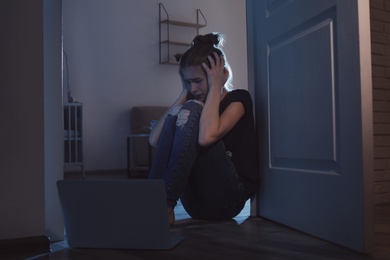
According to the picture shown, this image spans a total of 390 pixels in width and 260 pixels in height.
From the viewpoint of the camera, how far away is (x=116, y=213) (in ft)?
4.24

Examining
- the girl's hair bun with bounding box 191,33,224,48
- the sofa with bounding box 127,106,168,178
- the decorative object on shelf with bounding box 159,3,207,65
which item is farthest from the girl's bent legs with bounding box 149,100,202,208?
the decorative object on shelf with bounding box 159,3,207,65

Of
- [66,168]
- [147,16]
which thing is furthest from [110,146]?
[147,16]

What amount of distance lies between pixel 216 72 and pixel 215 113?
190mm

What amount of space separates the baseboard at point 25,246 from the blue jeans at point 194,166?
447 mm

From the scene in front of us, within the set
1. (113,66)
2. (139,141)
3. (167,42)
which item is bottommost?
(139,141)

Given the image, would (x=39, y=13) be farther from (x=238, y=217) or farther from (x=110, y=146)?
(x=110, y=146)

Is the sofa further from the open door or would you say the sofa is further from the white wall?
the open door

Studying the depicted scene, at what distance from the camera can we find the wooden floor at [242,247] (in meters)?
1.24

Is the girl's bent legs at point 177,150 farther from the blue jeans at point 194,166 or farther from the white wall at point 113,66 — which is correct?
the white wall at point 113,66

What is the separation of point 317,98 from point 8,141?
95cm

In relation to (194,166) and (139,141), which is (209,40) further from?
(139,141)

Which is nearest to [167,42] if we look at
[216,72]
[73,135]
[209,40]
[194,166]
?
[73,135]

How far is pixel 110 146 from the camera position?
5.34 meters

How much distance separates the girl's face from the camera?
1812 mm
